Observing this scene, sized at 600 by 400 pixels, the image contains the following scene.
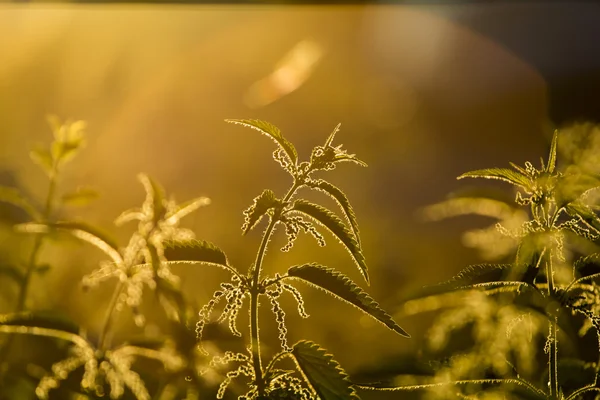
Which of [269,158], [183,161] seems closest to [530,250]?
[269,158]

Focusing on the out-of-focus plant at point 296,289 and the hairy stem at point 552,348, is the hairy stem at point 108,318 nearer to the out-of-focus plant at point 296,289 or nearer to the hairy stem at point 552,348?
the out-of-focus plant at point 296,289

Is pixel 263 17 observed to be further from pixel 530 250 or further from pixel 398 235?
pixel 530 250

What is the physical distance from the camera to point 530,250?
0.54m

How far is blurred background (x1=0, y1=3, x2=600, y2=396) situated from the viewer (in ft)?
2.42

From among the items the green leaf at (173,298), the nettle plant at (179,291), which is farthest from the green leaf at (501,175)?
the green leaf at (173,298)

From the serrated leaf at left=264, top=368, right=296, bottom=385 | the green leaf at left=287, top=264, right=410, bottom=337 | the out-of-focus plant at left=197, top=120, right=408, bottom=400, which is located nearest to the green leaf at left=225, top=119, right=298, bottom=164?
the out-of-focus plant at left=197, top=120, right=408, bottom=400

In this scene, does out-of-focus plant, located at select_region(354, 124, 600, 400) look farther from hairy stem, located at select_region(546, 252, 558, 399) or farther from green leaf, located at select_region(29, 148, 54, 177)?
green leaf, located at select_region(29, 148, 54, 177)

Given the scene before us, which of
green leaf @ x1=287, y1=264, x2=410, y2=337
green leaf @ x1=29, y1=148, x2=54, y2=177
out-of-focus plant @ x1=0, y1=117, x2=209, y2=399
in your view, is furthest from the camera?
green leaf @ x1=29, y1=148, x2=54, y2=177

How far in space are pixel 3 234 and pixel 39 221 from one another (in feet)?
0.40

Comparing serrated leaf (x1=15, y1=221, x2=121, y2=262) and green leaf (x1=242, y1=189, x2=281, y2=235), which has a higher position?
green leaf (x1=242, y1=189, x2=281, y2=235)

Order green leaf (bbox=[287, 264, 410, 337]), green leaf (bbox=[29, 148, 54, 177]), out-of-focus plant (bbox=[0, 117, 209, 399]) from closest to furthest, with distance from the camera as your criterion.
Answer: green leaf (bbox=[287, 264, 410, 337]), out-of-focus plant (bbox=[0, 117, 209, 399]), green leaf (bbox=[29, 148, 54, 177])

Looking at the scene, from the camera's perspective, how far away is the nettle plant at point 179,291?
1.57ft

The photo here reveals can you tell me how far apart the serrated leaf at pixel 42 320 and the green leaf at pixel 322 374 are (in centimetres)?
27

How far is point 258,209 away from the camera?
47 centimetres
